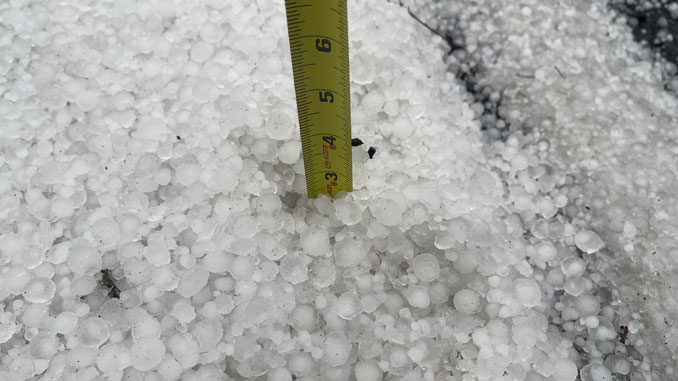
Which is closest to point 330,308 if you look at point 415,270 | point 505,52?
point 415,270

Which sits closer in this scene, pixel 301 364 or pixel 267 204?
pixel 301 364

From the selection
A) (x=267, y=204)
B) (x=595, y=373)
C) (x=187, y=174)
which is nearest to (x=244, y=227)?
(x=267, y=204)

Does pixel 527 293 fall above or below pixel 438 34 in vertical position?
below

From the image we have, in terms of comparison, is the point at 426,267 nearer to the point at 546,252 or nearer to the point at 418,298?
the point at 418,298

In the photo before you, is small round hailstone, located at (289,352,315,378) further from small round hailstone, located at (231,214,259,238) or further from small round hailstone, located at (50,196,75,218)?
small round hailstone, located at (50,196,75,218)

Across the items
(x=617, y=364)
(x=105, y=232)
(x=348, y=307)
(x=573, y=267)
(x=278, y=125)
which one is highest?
(x=278, y=125)

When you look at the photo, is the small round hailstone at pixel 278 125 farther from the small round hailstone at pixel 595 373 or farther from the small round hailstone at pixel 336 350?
the small round hailstone at pixel 595 373

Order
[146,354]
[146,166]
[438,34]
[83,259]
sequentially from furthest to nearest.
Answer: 1. [438,34]
2. [146,166]
3. [83,259]
4. [146,354]
